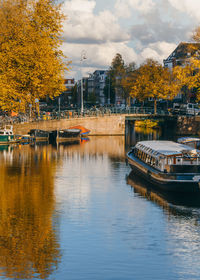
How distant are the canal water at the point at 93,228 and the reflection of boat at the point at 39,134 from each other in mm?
28665

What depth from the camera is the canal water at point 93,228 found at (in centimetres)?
1689

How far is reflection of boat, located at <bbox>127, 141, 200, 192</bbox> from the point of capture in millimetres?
29156

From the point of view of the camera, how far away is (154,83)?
10256 centimetres

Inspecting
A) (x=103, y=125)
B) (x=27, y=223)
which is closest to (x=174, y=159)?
(x=27, y=223)

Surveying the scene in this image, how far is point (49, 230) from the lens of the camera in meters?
21.5

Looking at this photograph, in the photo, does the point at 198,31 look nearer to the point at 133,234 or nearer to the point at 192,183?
the point at 192,183

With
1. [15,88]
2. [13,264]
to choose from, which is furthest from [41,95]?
[13,264]

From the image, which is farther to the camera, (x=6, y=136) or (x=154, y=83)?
(x=154, y=83)

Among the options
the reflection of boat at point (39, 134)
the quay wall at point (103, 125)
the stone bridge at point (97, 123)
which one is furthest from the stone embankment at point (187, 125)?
the reflection of boat at point (39, 134)

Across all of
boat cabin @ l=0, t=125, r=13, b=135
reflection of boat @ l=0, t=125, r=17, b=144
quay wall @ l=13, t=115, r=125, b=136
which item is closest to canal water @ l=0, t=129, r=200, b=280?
reflection of boat @ l=0, t=125, r=17, b=144

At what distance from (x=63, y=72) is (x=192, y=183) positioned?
38.8 meters

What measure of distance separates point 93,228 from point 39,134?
A: 47710 mm

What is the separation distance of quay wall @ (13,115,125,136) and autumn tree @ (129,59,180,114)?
64.7ft

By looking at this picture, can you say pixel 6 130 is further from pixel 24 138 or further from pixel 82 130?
pixel 82 130
